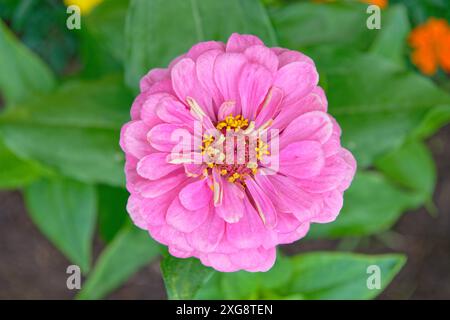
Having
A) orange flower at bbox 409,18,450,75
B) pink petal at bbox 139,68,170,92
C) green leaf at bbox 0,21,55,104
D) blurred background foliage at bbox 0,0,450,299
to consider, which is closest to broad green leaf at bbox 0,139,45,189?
blurred background foliage at bbox 0,0,450,299

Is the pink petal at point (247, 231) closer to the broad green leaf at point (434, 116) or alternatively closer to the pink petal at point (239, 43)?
the pink petal at point (239, 43)

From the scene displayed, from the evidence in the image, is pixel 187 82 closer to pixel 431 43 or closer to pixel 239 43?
pixel 239 43

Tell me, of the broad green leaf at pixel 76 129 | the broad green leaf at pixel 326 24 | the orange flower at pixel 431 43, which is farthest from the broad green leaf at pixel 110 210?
the orange flower at pixel 431 43

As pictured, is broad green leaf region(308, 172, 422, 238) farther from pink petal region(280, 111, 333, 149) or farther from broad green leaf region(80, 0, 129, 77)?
broad green leaf region(80, 0, 129, 77)

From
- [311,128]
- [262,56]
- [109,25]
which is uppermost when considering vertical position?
[109,25]

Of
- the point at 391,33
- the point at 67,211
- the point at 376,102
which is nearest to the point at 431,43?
the point at 391,33
